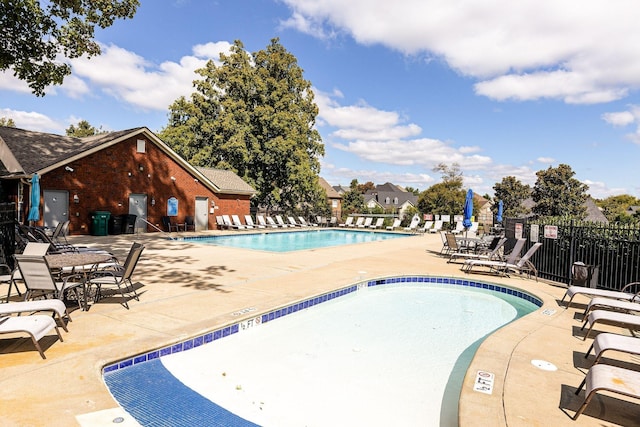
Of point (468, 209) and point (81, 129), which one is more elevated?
point (81, 129)

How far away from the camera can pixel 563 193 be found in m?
41.2

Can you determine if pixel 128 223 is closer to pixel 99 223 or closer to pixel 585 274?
pixel 99 223

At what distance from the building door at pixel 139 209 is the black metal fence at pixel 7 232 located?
41.7ft

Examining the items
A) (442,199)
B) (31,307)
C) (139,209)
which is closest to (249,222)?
(139,209)

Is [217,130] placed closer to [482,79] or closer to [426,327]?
[482,79]

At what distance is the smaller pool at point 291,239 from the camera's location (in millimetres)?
18555

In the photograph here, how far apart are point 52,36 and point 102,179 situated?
7663 mm

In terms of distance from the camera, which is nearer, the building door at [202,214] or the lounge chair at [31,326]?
the lounge chair at [31,326]

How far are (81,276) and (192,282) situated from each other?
7.49 ft

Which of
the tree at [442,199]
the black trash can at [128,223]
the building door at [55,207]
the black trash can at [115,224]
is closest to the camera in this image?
the building door at [55,207]

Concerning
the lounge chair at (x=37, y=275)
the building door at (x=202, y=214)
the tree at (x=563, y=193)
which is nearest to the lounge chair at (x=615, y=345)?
the lounge chair at (x=37, y=275)

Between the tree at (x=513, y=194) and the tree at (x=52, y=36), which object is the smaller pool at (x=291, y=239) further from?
the tree at (x=513, y=194)

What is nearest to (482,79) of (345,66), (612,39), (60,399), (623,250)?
(345,66)

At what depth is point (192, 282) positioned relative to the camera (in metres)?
8.06
